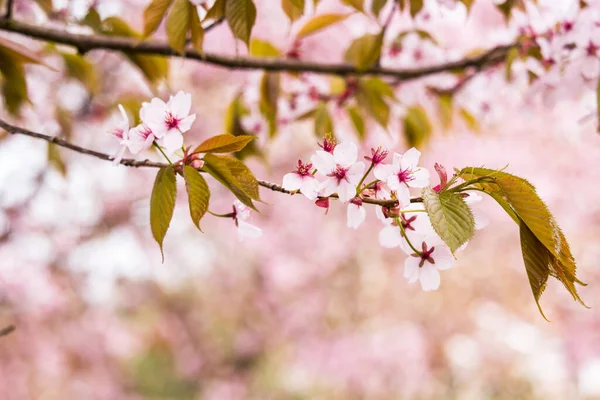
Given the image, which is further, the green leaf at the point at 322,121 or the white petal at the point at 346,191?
the green leaf at the point at 322,121

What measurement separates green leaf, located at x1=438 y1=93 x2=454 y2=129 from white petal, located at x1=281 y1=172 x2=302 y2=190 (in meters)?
0.83

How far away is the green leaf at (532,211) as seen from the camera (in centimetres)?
44

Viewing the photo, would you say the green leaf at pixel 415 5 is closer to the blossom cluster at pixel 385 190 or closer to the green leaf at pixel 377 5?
the green leaf at pixel 377 5

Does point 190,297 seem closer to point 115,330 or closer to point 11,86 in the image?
point 115,330

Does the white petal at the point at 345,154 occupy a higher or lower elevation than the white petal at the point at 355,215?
higher

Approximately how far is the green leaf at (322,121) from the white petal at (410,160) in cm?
60

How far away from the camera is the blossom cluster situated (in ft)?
1.57

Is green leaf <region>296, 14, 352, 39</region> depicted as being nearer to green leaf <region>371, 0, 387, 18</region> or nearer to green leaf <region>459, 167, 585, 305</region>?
green leaf <region>371, 0, 387, 18</region>

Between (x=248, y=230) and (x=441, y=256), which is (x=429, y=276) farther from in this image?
(x=248, y=230)

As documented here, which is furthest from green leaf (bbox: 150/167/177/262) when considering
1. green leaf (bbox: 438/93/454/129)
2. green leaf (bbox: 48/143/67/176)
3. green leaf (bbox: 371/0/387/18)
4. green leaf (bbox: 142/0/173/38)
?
green leaf (bbox: 438/93/454/129)

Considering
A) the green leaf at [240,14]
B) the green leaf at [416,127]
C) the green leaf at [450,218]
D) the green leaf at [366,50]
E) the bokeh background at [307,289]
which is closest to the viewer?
the green leaf at [450,218]

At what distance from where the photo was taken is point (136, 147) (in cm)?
52

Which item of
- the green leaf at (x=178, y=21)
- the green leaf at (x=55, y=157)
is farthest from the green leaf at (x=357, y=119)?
the green leaf at (x=55, y=157)

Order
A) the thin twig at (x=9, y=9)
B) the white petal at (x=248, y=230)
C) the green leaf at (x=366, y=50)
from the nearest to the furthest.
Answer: the white petal at (x=248, y=230) < the thin twig at (x=9, y=9) < the green leaf at (x=366, y=50)
